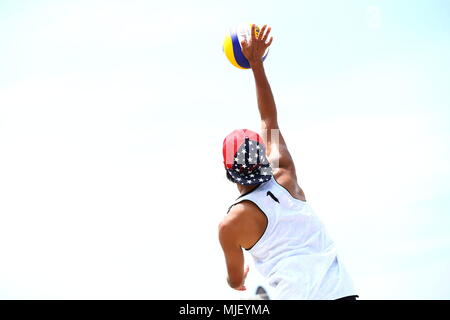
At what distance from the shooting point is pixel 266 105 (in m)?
6.07

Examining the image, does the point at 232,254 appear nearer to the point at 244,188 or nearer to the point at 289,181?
the point at 244,188

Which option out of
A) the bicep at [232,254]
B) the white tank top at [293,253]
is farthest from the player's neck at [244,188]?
the bicep at [232,254]

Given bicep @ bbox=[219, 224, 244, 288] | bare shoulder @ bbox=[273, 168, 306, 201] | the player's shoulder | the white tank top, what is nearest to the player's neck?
the white tank top

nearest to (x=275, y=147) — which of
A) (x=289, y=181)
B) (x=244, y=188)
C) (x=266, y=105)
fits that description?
(x=289, y=181)

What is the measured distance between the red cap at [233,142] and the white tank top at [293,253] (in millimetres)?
365

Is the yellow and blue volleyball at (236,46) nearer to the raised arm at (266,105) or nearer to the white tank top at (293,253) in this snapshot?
the raised arm at (266,105)

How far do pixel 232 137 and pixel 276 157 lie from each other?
0.65 meters

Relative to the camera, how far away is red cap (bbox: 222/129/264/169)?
513cm

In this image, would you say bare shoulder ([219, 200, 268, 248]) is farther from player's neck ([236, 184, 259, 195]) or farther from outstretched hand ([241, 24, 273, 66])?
outstretched hand ([241, 24, 273, 66])

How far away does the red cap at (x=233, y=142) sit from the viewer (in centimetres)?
513

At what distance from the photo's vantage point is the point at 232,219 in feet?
16.1

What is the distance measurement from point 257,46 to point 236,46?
102 cm
